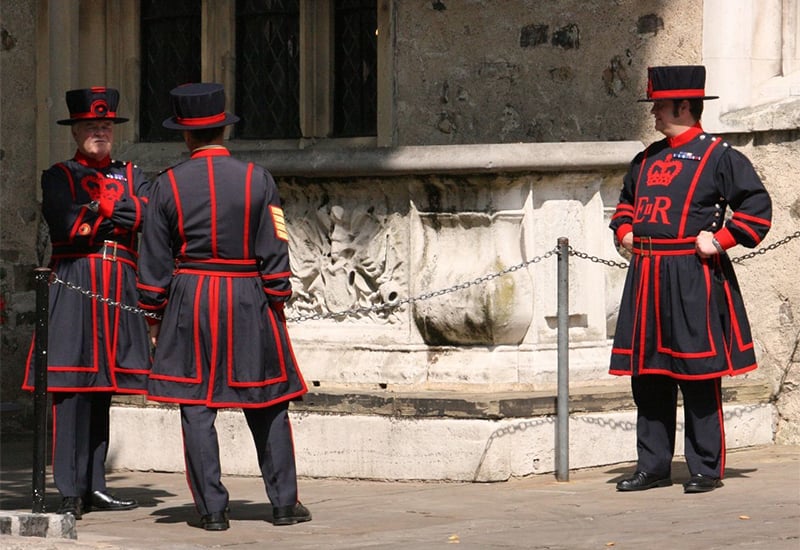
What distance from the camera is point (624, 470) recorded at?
9.11 m

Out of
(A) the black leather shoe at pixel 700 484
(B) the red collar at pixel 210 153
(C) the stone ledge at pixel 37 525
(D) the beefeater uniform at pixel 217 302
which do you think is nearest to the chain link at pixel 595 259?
(A) the black leather shoe at pixel 700 484

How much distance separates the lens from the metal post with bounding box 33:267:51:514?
7.48 meters

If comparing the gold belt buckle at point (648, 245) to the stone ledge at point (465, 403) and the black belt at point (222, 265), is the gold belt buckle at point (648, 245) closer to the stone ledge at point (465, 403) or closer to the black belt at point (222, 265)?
the stone ledge at point (465, 403)

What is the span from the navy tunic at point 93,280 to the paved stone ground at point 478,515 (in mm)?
606

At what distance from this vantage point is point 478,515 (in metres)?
7.79

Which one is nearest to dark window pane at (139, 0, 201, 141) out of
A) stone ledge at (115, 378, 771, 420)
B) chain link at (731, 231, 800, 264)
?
stone ledge at (115, 378, 771, 420)

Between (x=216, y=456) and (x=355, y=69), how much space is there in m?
4.53

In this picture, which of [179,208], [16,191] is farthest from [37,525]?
[16,191]

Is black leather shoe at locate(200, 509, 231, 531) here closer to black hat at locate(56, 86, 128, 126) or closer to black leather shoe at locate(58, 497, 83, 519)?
black leather shoe at locate(58, 497, 83, 519)

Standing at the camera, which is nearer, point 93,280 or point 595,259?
point 93,280

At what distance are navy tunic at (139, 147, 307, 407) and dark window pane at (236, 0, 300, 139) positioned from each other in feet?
14.0

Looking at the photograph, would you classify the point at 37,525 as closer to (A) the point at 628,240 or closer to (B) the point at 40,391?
(B) the point at 40,391

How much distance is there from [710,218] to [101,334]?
2.70m

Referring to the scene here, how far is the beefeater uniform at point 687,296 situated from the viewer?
8.22m
